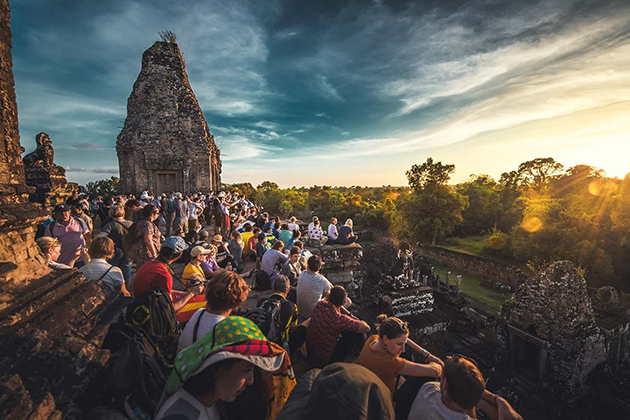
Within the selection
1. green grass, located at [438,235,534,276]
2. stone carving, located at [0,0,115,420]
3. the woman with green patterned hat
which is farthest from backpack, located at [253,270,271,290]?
green grass, located at [438,235,534,276]

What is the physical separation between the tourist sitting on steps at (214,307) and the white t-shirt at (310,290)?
5.54 ft

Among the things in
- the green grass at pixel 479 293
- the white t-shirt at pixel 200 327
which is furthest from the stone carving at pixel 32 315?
the green grass at pixel 479 293

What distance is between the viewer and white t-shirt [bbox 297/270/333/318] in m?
3.84

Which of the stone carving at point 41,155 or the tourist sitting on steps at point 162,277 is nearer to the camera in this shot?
the tourist sitting on steps at point 162,277

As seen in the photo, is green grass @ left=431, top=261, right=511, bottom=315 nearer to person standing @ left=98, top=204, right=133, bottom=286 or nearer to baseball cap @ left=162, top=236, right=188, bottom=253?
baseball cap @ left=162, top=236, right=188, bottom=253

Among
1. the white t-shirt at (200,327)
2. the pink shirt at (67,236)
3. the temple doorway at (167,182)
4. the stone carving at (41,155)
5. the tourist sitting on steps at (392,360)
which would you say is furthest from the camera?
the temple doorway at (167,182)

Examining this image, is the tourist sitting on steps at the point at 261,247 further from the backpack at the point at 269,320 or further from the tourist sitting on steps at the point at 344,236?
the backpack at the point at 269,320

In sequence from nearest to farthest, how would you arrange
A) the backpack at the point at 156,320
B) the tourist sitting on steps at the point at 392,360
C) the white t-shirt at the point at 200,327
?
the white t-shirt at the point at 200,327, the backpack at the point at 156,320, the tourist sitting on steps at the point at 392,360

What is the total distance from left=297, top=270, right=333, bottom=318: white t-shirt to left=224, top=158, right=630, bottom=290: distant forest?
1870cm

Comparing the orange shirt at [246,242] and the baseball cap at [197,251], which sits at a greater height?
the baseball cap at [197,251]

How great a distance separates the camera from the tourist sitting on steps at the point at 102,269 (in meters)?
2.88

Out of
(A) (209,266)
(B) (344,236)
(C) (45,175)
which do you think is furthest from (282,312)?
(C) (45,175)

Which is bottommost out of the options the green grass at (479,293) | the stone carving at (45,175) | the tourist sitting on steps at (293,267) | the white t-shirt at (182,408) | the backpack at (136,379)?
the green grass at (479,293)

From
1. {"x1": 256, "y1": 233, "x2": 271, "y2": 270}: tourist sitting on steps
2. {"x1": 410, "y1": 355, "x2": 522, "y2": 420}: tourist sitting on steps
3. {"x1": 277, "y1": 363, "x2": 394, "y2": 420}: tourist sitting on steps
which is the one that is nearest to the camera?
{"x1": 277, "y1": 363, "x2": 394, "y2": 420}: tourist sitting on steps
